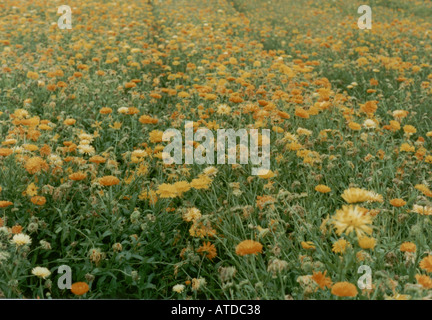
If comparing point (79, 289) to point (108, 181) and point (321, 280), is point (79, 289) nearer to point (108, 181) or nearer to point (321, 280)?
point (108, 181)

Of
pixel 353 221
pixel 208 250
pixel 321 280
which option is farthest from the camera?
pixel 208 250

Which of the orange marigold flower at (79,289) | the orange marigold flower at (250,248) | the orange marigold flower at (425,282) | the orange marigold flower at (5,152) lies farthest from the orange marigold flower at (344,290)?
the orange marigold flower at (5,152)

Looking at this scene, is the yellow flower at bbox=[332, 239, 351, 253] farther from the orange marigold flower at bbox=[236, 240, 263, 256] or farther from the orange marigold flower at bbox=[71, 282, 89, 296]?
the orange marigold flower at bbox=[71, 282, 89, 296]

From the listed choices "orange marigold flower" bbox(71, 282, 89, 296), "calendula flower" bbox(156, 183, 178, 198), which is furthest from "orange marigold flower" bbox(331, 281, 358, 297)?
"calendula flower" bbox(156, 183, 178, 198)

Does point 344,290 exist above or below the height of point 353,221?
below

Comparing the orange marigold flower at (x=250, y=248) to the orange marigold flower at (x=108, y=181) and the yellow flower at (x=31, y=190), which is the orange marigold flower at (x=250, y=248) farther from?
the yellow flower at (x=31, y=190)

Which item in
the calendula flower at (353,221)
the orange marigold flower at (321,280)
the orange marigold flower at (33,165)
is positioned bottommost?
the orange marigold flower at (321,280)

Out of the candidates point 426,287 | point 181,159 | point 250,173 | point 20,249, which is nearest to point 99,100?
point 181,159

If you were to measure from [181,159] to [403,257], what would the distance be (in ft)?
4.92

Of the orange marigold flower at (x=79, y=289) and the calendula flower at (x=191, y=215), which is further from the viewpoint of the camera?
the calendula flower at (x=191, y=215)

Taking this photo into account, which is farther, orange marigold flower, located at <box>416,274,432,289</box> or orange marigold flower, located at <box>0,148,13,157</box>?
orange marigold flower, located at <box>0,148,13,157</box>

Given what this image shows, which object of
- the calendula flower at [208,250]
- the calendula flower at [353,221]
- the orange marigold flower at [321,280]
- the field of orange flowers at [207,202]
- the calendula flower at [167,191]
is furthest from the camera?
the calendula flower at [167,191]

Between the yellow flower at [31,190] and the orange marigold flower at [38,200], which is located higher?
the yellow flower at [31,190]

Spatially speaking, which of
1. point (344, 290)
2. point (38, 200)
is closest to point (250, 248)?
point (344, 290)
